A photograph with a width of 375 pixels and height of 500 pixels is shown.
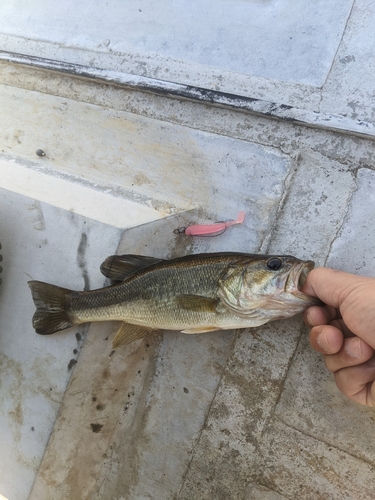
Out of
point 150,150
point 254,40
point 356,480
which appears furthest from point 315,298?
point 254,40

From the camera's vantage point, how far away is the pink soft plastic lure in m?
2.94

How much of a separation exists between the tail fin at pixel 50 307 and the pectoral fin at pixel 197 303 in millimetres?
1000

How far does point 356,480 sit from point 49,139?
378cm

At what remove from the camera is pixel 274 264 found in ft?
7.77

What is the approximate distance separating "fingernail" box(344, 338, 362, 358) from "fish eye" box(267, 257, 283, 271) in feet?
1.98

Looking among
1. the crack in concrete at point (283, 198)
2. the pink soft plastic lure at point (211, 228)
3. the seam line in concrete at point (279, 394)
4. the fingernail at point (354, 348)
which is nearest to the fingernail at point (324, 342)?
the fingernail at point (354, 348)

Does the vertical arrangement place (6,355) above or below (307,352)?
below

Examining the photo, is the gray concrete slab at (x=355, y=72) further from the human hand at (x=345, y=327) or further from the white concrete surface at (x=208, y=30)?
the human hand at (x=345, y=327)

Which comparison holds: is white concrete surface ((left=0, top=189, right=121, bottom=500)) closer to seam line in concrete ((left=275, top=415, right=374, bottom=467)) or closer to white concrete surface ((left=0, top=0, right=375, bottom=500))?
white concrete surface ((left=0, top=0, right=375, bottom=500))

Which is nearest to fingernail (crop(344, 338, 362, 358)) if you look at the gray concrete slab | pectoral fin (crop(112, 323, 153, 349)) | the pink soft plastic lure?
the pink soft plastic lure

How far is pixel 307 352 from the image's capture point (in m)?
2.67

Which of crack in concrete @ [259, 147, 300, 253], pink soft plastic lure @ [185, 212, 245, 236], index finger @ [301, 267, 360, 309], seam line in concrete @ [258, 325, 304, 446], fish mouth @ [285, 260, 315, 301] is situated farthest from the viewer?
pink soft plastic lure @ [185, 212, 245, 236]

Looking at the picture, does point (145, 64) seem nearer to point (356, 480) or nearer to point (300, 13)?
point (300, 13)

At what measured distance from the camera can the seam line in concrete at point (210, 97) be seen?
2711mm
